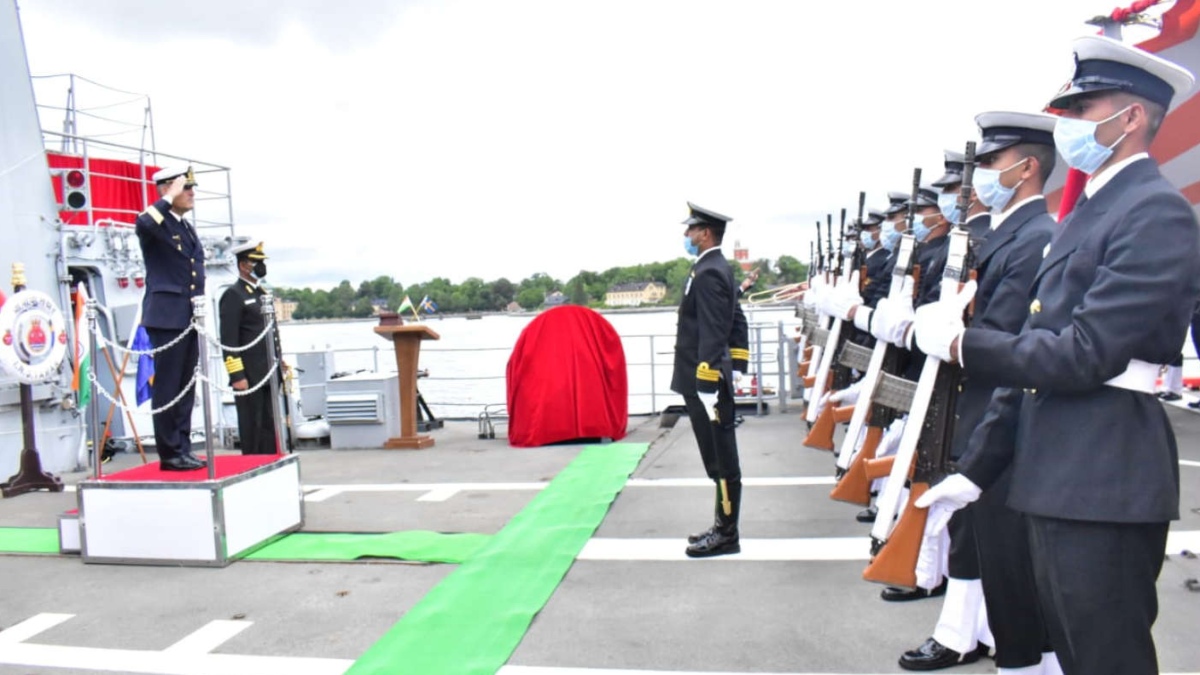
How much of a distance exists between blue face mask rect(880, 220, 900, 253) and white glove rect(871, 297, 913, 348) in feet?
8.02

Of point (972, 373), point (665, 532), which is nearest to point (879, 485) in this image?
point (665, 532)

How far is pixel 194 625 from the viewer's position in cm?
378

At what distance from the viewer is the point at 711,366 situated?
427 cm

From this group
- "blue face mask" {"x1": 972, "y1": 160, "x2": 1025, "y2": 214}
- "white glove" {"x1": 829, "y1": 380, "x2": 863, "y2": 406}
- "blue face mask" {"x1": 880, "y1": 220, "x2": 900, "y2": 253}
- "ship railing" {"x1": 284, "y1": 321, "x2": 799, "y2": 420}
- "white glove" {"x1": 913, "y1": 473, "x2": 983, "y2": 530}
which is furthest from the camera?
"ship railing" {"x1": 284, "y1": 321, "x2": 799, "y2": 420}

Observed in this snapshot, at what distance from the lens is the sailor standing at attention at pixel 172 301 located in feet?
16.2

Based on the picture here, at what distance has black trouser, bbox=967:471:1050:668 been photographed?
98.0 inches

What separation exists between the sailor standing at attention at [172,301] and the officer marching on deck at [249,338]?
119 centimetres

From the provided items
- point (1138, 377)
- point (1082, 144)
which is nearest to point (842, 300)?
point (1082, 144)

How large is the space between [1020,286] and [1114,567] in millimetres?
1045

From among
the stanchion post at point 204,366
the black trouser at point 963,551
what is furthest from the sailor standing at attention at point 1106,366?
the stanchion post at point 204,366

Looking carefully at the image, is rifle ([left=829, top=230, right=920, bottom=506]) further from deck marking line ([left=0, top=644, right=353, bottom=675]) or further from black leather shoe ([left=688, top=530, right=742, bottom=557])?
deck marking line ([left=0, top=644, right=353, bottom=675])

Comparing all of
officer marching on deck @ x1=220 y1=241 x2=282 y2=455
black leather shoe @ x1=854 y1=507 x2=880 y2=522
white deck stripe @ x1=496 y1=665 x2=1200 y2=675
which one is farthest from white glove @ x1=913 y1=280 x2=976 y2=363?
officer marching on deck @ x1=220 y1=241 x2=282 y2=455

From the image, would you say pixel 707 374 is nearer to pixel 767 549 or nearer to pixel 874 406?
pixel 874 406

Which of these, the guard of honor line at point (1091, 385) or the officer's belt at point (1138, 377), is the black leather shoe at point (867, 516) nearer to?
the guard of honor line at point (1091, 385)
